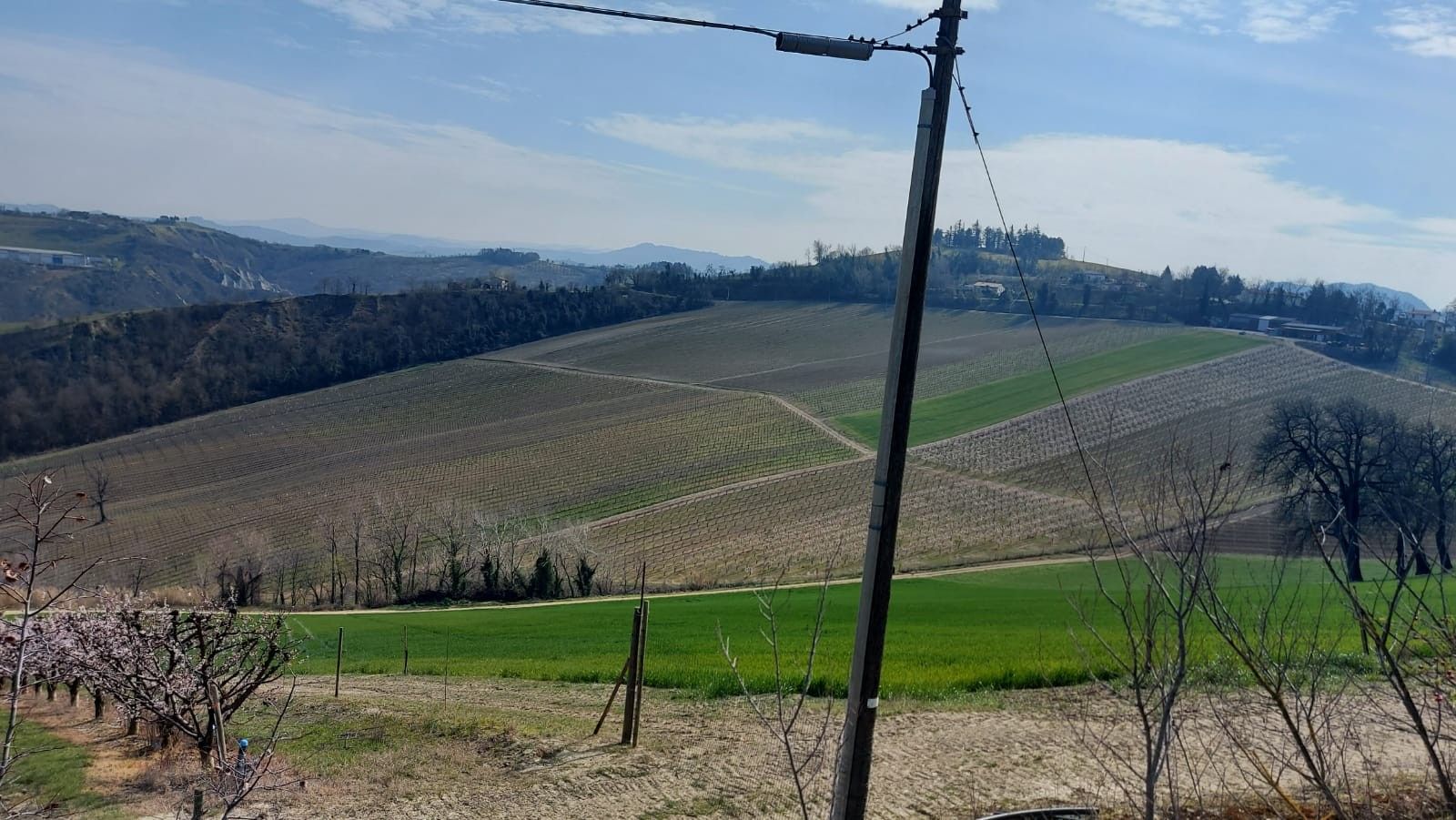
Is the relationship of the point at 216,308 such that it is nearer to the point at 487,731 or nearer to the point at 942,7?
the point at 487,731

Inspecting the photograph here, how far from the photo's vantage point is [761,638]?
22.5m

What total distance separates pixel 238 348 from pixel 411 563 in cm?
6053

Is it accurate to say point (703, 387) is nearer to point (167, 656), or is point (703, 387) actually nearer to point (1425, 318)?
point (1425, 318)

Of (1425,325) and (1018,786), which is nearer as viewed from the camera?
(1018,786)

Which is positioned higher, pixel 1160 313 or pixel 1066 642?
pixel 1160 313

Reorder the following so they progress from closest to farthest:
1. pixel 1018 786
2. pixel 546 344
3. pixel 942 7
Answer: pixel 942 7 → pixel 1018 786 → pixel 546 344

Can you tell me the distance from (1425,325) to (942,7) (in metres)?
72.9

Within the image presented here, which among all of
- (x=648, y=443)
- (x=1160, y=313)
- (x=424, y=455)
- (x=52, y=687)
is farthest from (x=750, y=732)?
(x=1160, y=313)

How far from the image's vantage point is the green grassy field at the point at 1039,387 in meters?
61.5

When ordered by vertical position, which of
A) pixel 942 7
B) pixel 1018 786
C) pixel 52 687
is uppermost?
pixel 942 7

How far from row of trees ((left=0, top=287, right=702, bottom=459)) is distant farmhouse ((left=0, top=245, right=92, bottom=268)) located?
296 feet

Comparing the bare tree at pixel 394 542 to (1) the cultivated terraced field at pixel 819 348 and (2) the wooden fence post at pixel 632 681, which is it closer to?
Result: (1) the cultivated terraced field at pixel 819 348

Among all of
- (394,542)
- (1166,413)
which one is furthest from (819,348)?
(394,542)

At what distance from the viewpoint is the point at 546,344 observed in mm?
97562
